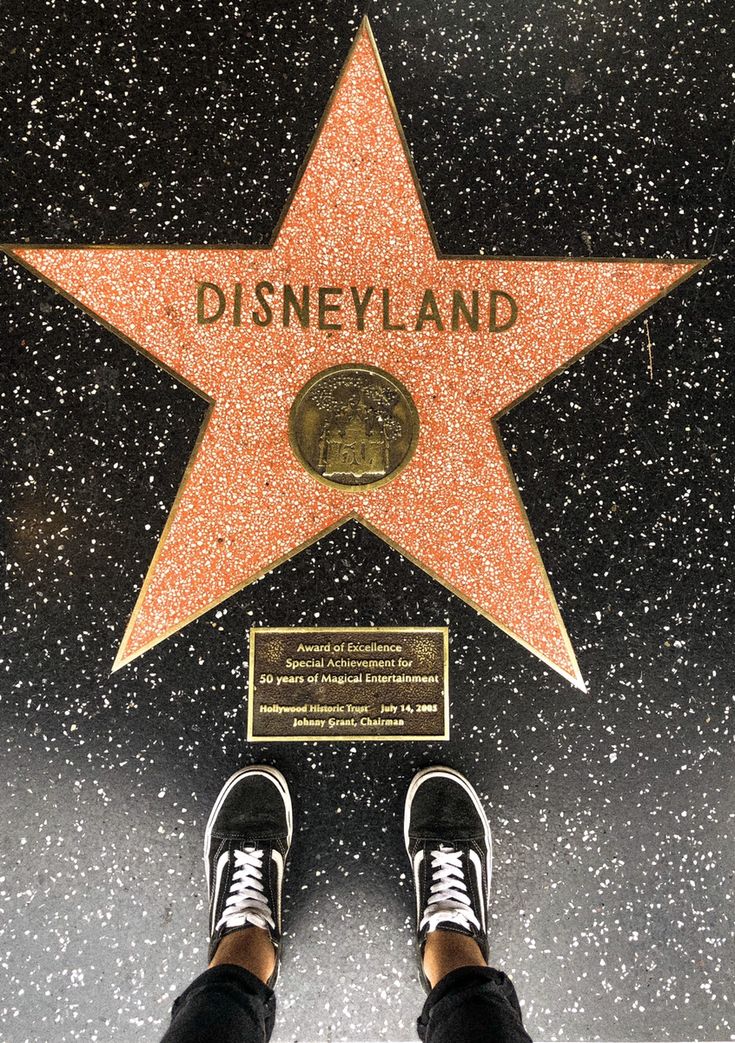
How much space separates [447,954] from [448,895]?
75mm

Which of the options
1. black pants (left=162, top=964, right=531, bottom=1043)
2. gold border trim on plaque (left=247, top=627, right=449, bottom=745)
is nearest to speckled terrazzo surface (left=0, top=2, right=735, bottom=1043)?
gold border trim on plaque (left=247, top=627, right=449, bottom=745)

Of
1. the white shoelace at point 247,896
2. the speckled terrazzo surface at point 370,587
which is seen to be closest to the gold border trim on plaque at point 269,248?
the speckled terrazzo surface at point 370,587

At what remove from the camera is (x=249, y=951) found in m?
0.91

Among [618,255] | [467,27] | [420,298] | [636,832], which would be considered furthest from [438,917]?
[467,27]

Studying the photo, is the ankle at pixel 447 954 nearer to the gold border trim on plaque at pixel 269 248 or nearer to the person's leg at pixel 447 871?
the person's leg at pixel 447 871

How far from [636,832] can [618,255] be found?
935 mm

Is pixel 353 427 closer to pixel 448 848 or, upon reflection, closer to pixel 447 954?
pixel 448 848

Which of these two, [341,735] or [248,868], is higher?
[341,735]

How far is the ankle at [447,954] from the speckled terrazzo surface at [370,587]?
0.07m

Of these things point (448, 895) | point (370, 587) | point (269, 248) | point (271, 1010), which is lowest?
point (271, 1010)

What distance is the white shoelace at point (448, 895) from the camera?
37.1 inches

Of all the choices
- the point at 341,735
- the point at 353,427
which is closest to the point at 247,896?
the point at 341,735

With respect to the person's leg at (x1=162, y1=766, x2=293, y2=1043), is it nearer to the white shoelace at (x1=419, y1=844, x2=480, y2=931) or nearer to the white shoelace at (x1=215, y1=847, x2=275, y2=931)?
the white shoelace at (x1=215, y1=847, x2=275, y2=931)

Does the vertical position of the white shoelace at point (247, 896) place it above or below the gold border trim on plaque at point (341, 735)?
below
